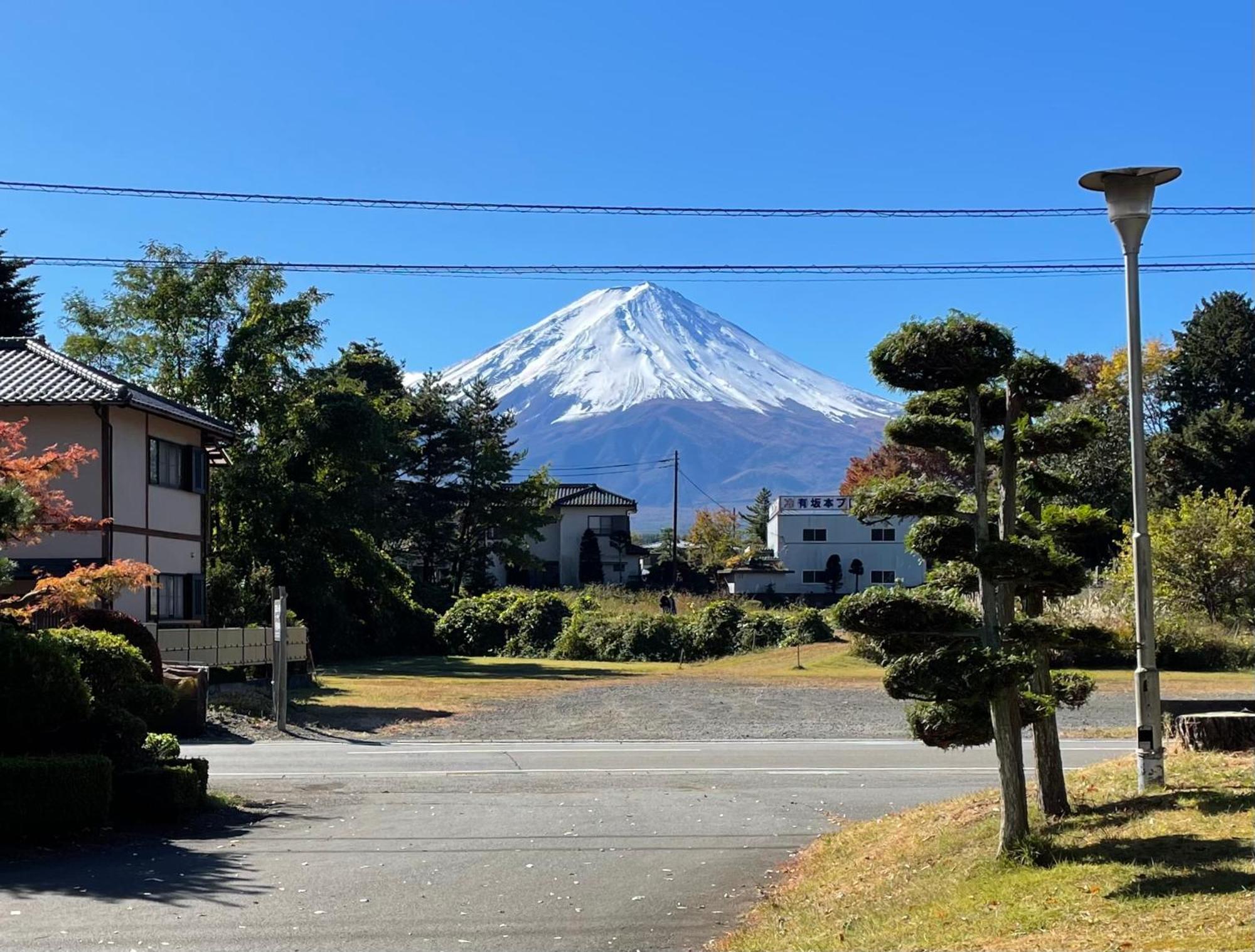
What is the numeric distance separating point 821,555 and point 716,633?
36647 millimetres

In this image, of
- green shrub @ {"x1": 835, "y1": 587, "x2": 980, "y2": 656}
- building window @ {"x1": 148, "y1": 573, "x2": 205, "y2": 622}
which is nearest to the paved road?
green shrub @ {"x1": 835, "y1": 587, "x2": 980, "y2": 656}

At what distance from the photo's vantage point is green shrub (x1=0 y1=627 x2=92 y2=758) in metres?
11.9

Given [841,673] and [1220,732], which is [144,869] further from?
[841,673]

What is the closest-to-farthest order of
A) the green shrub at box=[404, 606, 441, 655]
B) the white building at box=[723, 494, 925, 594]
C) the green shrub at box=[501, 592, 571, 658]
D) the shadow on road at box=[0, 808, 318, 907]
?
the shadow on road at box=[0, 808, 318, 907] → the green shrub at box=[501, 592, 571, 658] → the green shrub at box=[404, 606, 441, 655] → the white building at box=[723, 494, 925, 594]

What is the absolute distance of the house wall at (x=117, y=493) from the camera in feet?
89.5

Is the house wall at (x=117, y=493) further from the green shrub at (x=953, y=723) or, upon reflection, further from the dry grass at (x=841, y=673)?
the green shrub at (x=953, y=723)

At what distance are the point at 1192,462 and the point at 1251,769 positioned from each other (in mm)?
47197

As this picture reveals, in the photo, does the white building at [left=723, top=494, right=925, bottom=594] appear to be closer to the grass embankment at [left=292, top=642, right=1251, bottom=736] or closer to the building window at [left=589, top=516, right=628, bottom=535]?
the building window at [left=589, top=516, right=628, bottom=535]

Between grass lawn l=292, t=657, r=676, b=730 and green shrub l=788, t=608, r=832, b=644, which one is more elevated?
green shrub l=788, t=608, r=832, b=644

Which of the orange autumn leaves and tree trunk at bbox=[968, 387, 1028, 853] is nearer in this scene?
tree trunk at bbox=[968, 387, 1028, 853]

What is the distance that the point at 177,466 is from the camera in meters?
31.3

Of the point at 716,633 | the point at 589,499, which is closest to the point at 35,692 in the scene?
the point at 716,633

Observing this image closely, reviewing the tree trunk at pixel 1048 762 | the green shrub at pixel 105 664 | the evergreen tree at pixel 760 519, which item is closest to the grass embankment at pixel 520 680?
the green shrub at pixel 105 664

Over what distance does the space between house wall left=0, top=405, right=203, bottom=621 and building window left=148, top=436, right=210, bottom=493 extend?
8.5 inches
